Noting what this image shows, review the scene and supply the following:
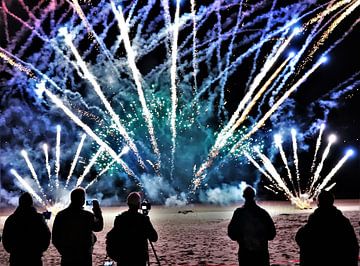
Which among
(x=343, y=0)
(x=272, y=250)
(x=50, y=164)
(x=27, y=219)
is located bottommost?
(x=272, y=250)

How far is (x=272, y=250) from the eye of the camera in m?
11.6

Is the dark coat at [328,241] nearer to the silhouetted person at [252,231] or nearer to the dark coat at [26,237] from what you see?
the silhouetted person at [252,231]

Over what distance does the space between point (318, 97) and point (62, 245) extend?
38.4 metres

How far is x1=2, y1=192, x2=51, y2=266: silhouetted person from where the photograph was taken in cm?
561

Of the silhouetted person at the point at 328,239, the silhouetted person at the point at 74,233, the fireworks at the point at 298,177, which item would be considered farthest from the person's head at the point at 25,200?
the fireworks at the point at 298,177

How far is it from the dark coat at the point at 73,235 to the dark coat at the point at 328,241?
236 centimetres

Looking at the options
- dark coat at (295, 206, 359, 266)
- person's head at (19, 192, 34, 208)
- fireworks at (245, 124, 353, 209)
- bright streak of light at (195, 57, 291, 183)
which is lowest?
dark coat at (295, 206, 359, 266)

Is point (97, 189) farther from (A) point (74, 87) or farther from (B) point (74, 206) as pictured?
(B) point (74, 206)

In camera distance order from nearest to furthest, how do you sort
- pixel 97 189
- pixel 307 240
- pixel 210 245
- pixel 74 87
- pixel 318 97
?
pixel 307 240
pixel 210 245
pixel 74 87
pixel 318 97
pixel 97 189

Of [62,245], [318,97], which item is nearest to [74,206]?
[62,245]

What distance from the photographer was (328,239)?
4.94 meters

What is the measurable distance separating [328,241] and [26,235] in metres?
3.32

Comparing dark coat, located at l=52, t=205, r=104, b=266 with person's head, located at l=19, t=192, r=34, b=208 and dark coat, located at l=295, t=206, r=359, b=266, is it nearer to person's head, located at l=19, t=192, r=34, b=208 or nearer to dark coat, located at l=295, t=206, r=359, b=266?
person's head, located at l=19, t=192, r=34, b=208

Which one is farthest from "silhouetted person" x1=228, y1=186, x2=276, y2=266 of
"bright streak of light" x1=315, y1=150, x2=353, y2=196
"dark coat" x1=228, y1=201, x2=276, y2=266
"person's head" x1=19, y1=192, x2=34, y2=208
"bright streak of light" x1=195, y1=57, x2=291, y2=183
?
"bright streak of light" x1=315, y1=150, x2=353, y2=196
